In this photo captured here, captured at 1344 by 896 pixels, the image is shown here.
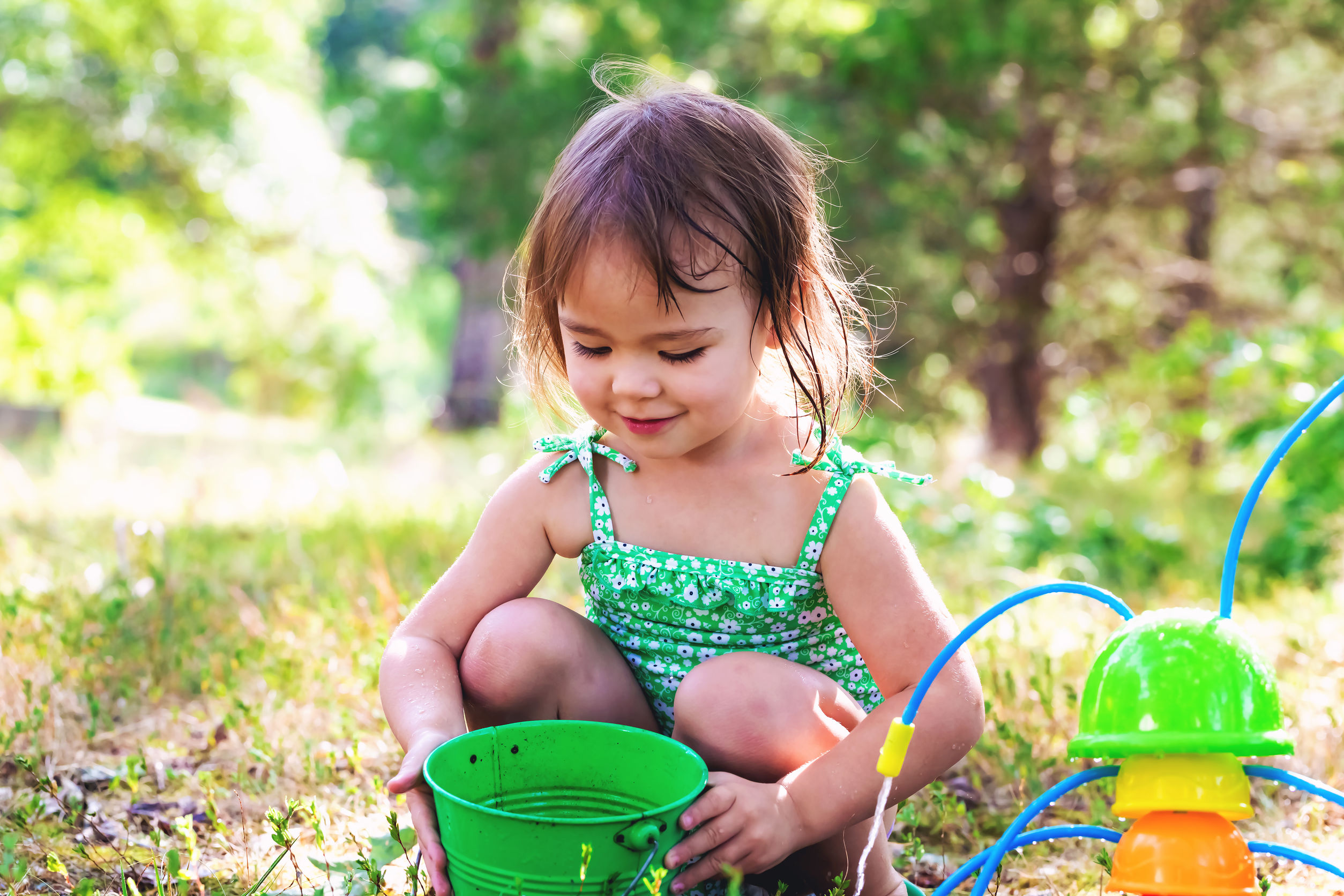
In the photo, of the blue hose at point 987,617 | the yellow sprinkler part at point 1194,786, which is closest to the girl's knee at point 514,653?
the blue hose at point 987,617

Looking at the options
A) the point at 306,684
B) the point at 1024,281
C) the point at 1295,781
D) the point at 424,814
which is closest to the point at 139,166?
the point at 1024,281

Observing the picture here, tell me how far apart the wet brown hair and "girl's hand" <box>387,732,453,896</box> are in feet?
2.17

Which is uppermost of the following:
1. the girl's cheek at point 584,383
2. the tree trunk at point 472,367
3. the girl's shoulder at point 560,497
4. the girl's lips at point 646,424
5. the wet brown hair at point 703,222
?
the wet brown hair at point 703,222

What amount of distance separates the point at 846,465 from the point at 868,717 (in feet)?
1.31

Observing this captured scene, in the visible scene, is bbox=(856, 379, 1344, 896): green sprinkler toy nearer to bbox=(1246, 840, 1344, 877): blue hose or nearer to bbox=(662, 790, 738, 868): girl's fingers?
bbox=(1246, 840, 1344, 877): blue hose

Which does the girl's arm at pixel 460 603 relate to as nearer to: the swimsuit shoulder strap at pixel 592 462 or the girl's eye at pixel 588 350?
the swimsuit shoulder strap at pixel 592 462

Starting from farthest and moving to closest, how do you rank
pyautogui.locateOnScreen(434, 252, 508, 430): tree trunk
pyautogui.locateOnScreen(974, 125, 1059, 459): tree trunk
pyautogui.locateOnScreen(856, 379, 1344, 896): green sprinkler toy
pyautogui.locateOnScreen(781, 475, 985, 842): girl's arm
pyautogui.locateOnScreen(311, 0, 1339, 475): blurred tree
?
pyautogui.locateOnScreen(434, 252, 508, 430): tree trunk < pyautogui.locateOnScreen(974, 125, 1059, 459): tree trunk < pyautogui.locateOnScreen(311, 0, 1339, 475): blurred tree < pyautogui.locateOnScreen(781, 475, 985, 842): girl's arm < pyautogui.locateOnScreen(856, 379, 1344, 896): green sprinkler toy

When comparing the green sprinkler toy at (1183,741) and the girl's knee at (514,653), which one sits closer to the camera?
the green sprinkler toy at (1183,741)

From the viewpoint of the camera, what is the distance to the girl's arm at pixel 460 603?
162 centimetres

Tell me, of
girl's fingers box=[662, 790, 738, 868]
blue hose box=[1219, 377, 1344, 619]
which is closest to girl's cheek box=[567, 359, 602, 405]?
girl's fingers box=[662, 790, 738, 868]

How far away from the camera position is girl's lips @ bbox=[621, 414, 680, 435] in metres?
1.60

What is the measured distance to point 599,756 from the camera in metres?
1.54

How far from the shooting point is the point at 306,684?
2.31m

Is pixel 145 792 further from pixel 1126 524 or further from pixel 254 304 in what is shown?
pixel 254 304
